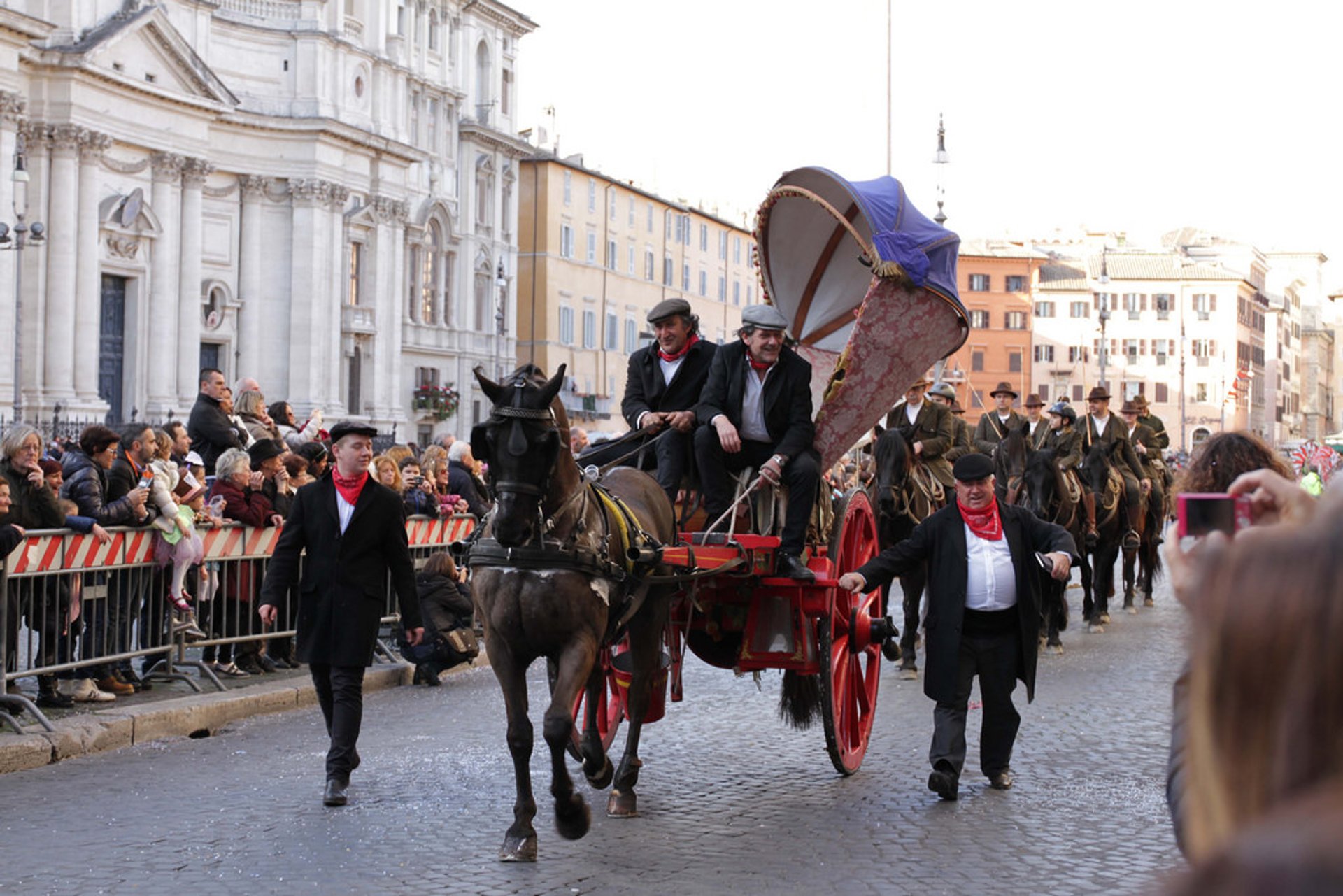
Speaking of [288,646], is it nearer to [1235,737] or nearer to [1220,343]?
[1235,737]

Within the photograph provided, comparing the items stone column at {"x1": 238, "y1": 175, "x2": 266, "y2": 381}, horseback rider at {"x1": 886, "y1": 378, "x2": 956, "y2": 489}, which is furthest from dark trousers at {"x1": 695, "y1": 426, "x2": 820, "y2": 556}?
stone column at {"x1": 238, "y1": 175, "x2": 266, "y2": 381}

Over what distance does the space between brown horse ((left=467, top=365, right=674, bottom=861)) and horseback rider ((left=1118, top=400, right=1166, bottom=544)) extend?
49.3ft

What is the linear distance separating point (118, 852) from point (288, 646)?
6.65m

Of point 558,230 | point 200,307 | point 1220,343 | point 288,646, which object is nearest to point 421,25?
point 558,230

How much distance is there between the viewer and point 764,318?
9281 mm

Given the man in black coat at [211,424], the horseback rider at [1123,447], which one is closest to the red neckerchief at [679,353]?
the man in black coat at [211,424]

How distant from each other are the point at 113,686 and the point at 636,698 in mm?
4965

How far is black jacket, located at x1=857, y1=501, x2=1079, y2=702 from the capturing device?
345 inches

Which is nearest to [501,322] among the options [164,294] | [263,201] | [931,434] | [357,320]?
[357,320]

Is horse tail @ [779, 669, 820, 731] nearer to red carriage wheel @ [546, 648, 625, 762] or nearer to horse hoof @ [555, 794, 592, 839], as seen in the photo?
red carriage wheel @ [546, 648, 625, 762]

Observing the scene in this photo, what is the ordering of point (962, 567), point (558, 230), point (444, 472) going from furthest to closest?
point (558, 230) < point (444, 472) < point (962, 567)

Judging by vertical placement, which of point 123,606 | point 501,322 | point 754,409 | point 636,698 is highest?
point 501,322

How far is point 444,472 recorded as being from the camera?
18.1 metres

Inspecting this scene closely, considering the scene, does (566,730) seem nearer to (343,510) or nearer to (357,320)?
(343,510)
